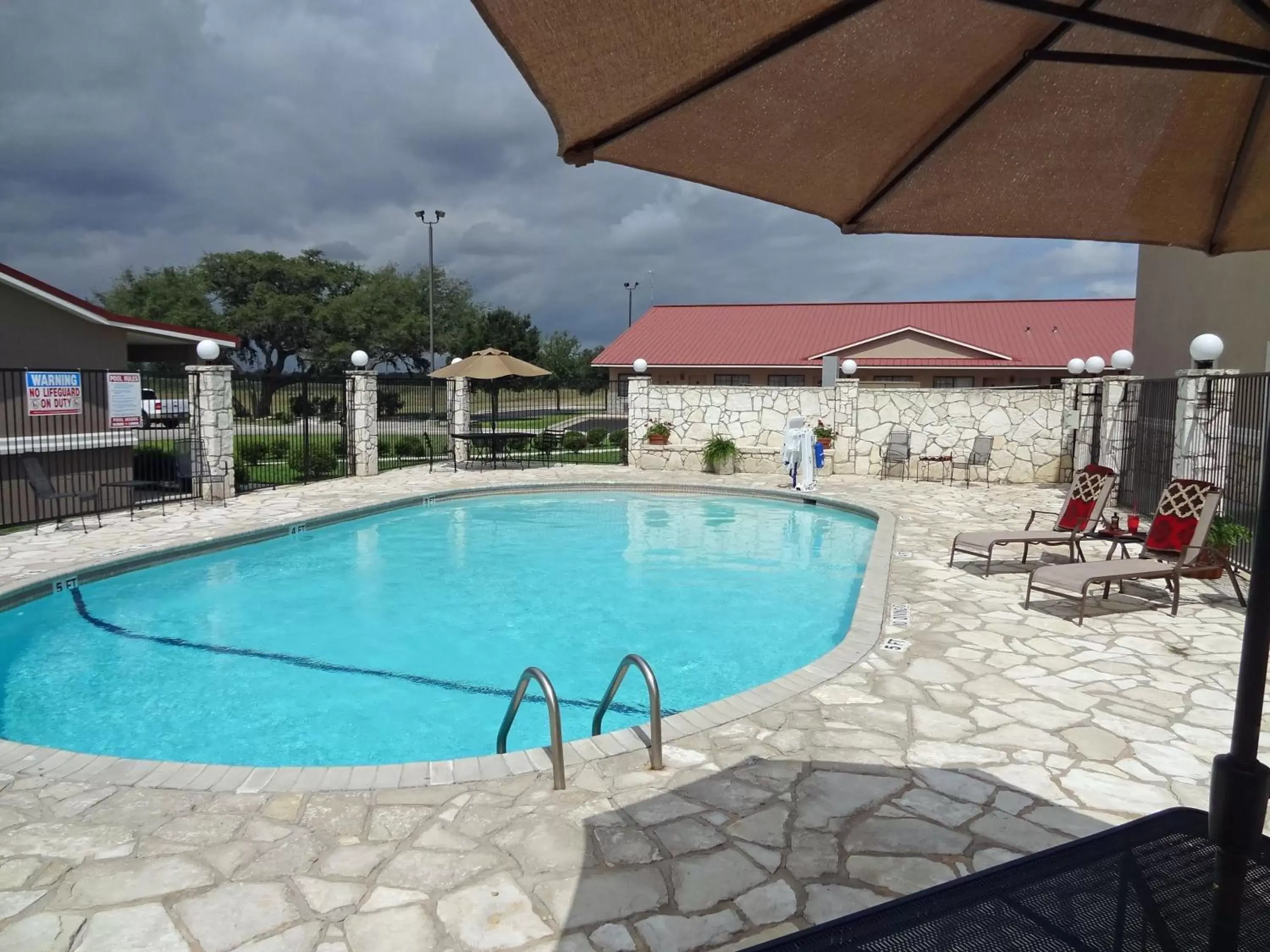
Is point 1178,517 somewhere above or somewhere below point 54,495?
above

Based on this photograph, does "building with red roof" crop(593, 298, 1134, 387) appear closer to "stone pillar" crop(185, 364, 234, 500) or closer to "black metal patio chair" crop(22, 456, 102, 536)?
"stone pillar" crop(185, 364, 234, 500)

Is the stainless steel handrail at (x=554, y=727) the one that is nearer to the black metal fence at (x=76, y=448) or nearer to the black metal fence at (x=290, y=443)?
the black metal fence at (x=76, y=448)

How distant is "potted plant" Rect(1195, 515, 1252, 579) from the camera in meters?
6.86

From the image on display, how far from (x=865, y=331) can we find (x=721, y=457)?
636 inches

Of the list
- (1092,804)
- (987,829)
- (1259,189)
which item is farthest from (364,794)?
(1259,189)

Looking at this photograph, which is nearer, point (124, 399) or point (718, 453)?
point (124, 399)

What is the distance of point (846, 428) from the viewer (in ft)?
58.6

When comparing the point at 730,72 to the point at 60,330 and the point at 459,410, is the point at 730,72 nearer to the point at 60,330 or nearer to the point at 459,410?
the point at 60,330

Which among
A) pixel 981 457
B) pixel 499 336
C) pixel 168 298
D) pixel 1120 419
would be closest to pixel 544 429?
pixel 981 457

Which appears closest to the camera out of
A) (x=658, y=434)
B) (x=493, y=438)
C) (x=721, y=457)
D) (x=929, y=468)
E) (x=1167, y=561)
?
(x=1167, y=561)

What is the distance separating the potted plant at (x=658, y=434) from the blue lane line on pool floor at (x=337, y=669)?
1225 cm

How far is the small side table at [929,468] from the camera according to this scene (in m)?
17.0

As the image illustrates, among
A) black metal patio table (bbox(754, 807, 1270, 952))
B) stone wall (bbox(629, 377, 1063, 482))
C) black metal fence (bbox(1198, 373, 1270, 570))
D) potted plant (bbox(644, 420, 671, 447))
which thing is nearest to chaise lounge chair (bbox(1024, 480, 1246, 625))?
black metal fence (bbox(1198, 373, 1270, 570))

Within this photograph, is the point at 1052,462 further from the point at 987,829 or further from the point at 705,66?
the point at 705,66
